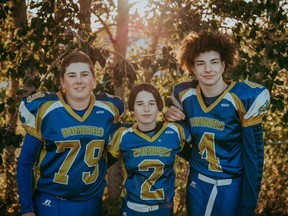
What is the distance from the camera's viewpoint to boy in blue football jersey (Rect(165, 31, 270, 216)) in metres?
3.00

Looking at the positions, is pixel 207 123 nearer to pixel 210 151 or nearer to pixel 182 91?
pixel 210 151

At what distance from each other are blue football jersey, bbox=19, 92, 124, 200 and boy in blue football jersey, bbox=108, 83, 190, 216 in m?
0.23

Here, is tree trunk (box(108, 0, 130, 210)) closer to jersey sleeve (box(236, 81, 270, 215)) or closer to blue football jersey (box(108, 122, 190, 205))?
blue football jersey (box(108, 122, 190, 205))

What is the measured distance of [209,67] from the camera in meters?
3.10

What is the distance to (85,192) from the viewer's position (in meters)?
3.13

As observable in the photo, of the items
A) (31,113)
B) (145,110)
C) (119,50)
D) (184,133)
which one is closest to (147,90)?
(145,110)

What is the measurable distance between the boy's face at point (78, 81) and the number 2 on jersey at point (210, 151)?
0.89m

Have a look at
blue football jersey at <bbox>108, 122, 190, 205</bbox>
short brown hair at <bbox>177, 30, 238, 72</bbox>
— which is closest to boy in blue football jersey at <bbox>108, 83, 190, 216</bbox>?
blue football jersey at <bbox>108, 122, 190, 205</bbox>

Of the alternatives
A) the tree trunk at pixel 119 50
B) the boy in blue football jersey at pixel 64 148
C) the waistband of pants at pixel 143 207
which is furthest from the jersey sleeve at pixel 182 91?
the tree trunk at pixel 119 50

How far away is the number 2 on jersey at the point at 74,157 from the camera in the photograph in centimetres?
304

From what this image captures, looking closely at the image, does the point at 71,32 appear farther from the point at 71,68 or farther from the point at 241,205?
the point at 241,205

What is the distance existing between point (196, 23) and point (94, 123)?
1838mm

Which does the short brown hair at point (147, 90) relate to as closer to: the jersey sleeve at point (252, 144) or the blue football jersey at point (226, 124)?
the blue football jersey at point (226, 124)

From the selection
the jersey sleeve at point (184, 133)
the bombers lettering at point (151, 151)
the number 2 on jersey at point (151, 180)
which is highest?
the jersey sleeve at point (184, 133)
